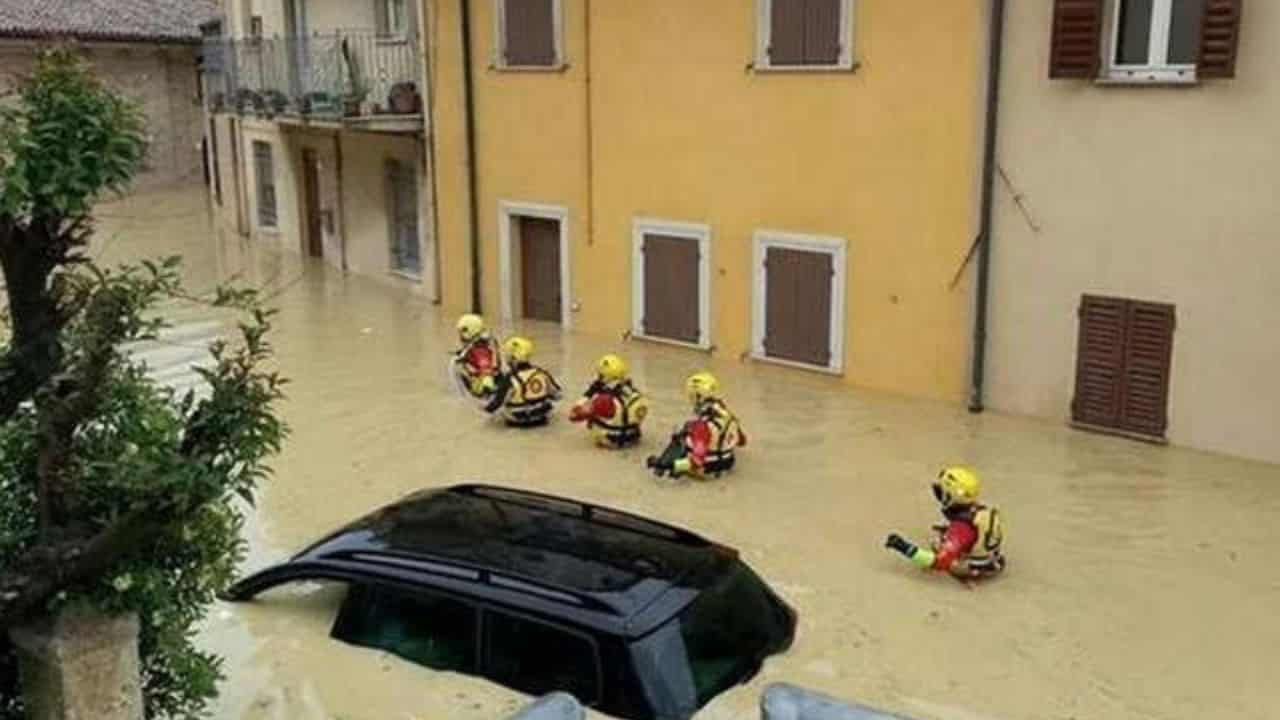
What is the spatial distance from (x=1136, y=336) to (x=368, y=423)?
804 cm

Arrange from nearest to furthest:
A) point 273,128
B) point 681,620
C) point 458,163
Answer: point 681,620
point 458,163
point 273,128

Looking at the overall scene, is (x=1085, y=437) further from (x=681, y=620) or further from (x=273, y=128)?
(x=273, y=128)

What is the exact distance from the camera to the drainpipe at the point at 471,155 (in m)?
19.5

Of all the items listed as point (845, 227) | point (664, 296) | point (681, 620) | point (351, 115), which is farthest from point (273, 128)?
point (681, 620)

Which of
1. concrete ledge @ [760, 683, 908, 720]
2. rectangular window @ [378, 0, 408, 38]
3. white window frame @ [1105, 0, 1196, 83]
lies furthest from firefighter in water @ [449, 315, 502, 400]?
concrete ledge @ [760, 683, 908, 720]

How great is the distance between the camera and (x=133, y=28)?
39.6 metres

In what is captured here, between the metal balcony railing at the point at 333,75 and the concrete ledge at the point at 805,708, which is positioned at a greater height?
the metal balcony railing at the point at 333,75

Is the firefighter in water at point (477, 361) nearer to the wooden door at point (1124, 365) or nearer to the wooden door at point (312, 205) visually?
the wooden door at point (1124, 365)

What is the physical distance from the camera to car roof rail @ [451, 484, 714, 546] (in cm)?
804

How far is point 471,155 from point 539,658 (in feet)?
45.2

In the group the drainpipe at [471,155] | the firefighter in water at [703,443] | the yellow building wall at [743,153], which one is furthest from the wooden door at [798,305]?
the drainpipe at [471,155]

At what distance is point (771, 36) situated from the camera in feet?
51.5

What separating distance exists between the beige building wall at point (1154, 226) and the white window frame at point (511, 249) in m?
6.68

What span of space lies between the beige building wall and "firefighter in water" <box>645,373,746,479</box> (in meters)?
3.86
